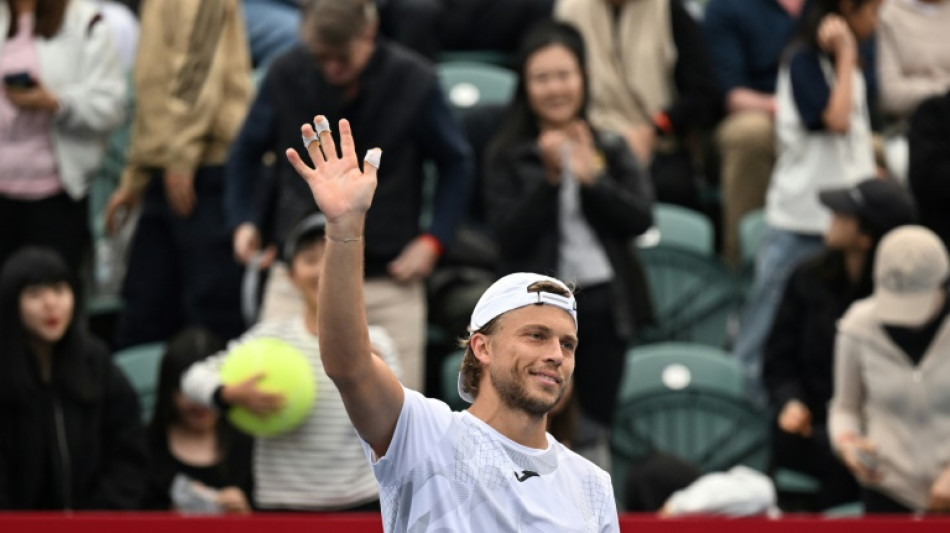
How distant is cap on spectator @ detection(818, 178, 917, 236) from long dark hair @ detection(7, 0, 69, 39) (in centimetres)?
334

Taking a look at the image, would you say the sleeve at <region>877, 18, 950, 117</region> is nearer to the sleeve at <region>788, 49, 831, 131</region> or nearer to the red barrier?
the sleeve at <region>788, 49, 831, 131</region>

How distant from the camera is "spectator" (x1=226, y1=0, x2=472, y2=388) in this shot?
303 inches

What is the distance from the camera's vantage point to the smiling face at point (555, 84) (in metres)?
8.02

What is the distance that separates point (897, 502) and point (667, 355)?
1.47 metres

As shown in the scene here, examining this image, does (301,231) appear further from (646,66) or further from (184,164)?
(646,66)

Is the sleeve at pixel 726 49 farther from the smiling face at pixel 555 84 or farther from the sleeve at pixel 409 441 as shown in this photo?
the sleeve at pixel 409 441

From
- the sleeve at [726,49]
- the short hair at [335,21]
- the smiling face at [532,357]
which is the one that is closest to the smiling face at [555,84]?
the short hair at [335,21]

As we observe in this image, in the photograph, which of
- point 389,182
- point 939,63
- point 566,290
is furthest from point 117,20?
point 566,290

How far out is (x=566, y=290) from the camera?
4848 millimetres

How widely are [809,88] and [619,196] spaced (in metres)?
1.34

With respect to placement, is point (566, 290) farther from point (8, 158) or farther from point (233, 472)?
point (8, 158)

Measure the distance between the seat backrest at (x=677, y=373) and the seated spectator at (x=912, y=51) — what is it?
1400 millimetres

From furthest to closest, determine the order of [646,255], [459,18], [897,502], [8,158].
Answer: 1. [459,18]
2. [646,255]
3. [8,158]
4. [897,502]

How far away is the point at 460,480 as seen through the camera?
4.65 meters
